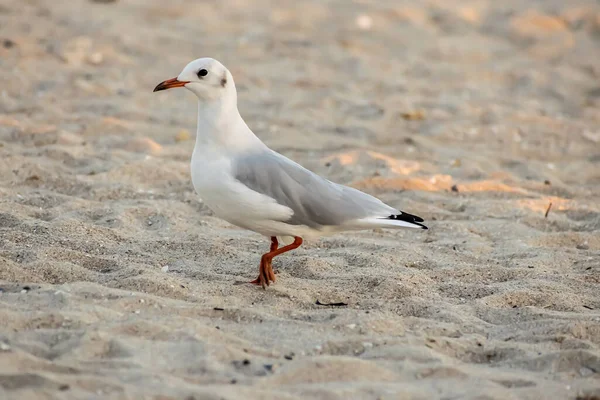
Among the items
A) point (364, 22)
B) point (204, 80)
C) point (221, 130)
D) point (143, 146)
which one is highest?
point (364, 22)

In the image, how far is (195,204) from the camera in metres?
5.75

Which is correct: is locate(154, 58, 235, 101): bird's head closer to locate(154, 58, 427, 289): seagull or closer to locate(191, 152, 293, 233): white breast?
locate(154, 58, 427, 289): seagull

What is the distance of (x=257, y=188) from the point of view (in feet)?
14.0

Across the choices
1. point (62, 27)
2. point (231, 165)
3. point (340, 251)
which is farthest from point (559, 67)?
point (231, 165)

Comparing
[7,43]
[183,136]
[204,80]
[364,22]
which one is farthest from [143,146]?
[364,22]

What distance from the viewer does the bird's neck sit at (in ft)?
14.4

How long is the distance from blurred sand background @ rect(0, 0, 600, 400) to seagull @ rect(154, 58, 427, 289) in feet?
0.98

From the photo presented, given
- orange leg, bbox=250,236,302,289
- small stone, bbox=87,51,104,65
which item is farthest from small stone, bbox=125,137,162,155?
orange leg, bbox=250,236,302,289

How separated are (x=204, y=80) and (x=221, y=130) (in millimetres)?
259

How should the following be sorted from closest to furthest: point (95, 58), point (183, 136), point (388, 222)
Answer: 1. point (388, 222)
2. point (183, 136)
3. point (95, 58)

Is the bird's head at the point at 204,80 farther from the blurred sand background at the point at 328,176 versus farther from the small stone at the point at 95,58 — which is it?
the small stone at the point at 95,58

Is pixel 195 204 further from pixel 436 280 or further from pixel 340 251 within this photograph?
pixel 436 280

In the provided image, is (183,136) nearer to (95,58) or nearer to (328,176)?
(328,176)

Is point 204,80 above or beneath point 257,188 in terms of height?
above
